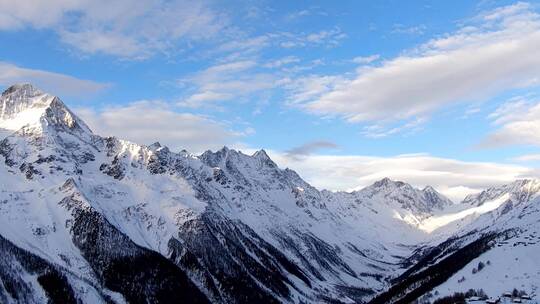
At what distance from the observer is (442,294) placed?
19812 centimetres

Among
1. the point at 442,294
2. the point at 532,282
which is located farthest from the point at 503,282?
the point at 442,294

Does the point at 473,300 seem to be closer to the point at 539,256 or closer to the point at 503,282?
the point at 503,282

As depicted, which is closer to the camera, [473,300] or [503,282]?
[473,300]

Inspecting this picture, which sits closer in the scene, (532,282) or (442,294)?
(532,282)

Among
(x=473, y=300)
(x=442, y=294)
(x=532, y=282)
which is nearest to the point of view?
(x=473, y=300)

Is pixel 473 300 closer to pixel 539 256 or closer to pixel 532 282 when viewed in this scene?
pixel 532 282

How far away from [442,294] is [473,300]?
4425 cm

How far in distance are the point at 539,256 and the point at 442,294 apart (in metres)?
30.9

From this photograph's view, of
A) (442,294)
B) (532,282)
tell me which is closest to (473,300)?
(532,282)

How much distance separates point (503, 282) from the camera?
177125mm

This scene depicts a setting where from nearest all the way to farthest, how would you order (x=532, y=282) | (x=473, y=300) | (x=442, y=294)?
(x=473, y=300) < (x=532, y=282) < (x=442, y=294)

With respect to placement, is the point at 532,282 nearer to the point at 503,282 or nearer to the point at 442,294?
the point at 503,282

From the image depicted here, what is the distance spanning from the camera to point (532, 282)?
553 feet

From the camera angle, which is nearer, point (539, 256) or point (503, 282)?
point (503, 282)
